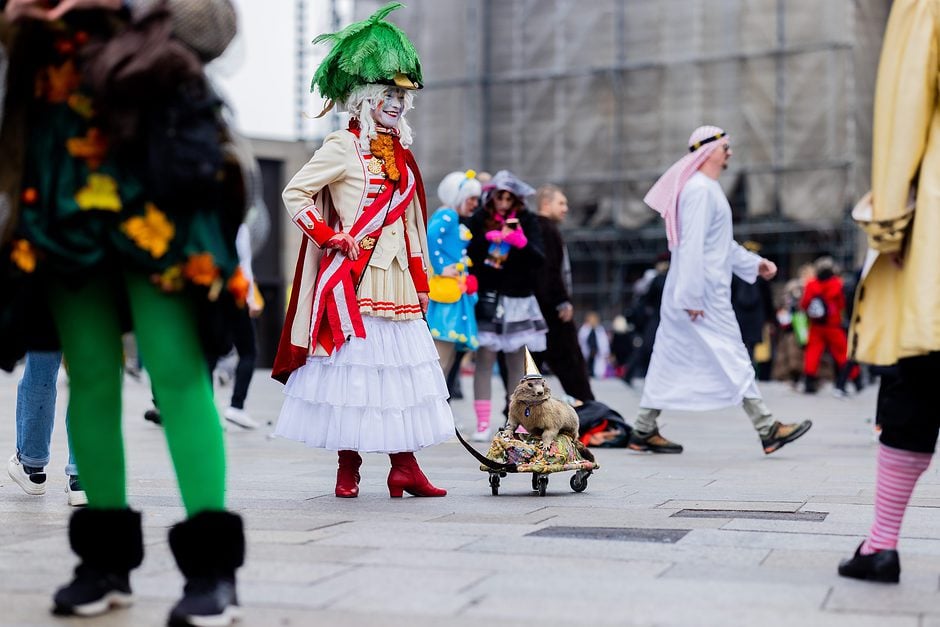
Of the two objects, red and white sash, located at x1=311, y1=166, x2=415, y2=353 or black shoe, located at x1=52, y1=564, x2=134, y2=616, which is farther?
red and white sash, located at x1=311, y1=166, x2=415, y2=353

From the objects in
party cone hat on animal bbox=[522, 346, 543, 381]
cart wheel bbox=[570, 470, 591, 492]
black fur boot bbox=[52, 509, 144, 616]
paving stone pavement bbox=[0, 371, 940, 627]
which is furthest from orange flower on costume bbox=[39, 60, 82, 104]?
cart wheel bbox=[570, 470, 591, 492]

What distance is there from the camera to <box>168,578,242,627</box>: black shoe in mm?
3461

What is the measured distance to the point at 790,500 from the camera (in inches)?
254

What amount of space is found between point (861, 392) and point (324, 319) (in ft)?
45.8

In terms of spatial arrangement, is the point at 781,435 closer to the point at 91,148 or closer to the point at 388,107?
the point at 388,107

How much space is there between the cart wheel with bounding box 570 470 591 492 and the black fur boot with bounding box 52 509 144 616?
3.12 m

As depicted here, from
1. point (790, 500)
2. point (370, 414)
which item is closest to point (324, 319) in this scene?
point (370, 414)

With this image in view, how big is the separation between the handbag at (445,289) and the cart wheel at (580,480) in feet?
11.6

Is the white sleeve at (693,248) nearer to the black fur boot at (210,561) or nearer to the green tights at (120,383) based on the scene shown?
the green tights at (120,383)

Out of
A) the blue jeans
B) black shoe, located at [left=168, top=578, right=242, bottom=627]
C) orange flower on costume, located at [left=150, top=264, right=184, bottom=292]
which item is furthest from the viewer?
the blue jeans

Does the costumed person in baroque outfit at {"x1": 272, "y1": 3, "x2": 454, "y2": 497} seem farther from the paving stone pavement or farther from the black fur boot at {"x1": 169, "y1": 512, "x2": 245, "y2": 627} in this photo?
Answer: the black fur boot at {"x1": 169, "y1": 512, "x2": 245, "y2": 627}

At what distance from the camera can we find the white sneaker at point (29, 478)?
6430mm

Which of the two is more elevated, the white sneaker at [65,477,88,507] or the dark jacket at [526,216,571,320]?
the dark jacket at [526,216,571,320]

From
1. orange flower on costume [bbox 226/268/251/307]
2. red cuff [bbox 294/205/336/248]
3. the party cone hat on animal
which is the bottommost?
the party cone hat on animal
